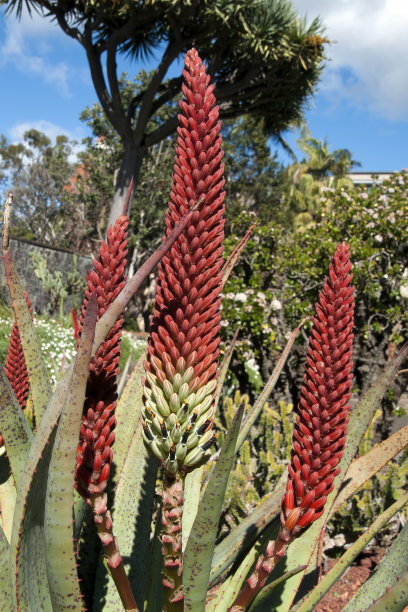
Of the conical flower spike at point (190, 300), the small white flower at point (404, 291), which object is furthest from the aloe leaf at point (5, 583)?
the small white flower at point (404, 291)

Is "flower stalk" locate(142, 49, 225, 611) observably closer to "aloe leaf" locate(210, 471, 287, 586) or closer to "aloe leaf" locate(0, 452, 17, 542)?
"aloe leaf" locate(0, 452, 17, 542)

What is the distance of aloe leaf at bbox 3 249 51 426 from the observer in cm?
98

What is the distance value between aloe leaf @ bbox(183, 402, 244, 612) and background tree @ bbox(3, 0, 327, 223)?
10.5 meters

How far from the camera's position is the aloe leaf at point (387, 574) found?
3.45 feet

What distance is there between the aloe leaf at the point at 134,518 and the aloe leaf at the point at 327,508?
387mm

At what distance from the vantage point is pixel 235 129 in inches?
1168

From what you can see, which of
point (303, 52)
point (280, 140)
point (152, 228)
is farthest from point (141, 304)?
point (303, 52)

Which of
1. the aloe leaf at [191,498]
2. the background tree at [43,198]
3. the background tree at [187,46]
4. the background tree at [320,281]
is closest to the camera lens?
the aloe leaf at [191,498]

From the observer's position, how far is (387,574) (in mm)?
1103

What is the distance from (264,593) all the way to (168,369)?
70cm

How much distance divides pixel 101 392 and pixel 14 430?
0.76 feet

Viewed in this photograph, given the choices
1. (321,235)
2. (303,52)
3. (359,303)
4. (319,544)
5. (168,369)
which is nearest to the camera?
(168,369)

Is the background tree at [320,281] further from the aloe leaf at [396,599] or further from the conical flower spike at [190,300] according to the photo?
the conical flower spike at [190,300]

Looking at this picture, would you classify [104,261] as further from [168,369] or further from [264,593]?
[264,593]
